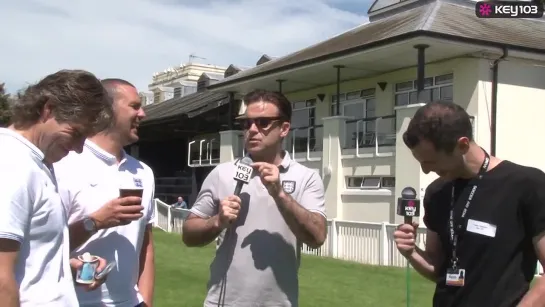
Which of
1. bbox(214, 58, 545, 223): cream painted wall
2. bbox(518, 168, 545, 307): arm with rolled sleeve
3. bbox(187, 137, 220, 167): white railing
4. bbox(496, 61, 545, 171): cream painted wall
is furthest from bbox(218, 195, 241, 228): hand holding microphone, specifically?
bbox(187, 137, 220, 167): white railing

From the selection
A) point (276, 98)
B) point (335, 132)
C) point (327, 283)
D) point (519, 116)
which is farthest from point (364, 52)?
point (276, 98)

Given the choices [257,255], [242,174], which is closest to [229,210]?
[242,174]

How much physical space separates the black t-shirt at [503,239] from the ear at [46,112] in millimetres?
1971

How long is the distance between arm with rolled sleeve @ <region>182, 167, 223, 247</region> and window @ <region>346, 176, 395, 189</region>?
52.8 ft

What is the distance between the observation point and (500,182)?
10.9ft

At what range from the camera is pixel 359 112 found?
2347cm

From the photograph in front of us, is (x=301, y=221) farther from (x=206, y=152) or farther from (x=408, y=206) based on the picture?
(x=206, y=152)

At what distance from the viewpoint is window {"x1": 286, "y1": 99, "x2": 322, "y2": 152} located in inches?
960

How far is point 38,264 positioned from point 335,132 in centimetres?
1929

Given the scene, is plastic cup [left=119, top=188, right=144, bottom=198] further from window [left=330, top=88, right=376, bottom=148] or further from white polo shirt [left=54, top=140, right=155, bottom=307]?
window [left=330, top=88, right=376, bottom=148]

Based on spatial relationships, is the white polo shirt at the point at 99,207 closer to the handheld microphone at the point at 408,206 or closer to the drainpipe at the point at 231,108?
the handheld microphone at the point at 408,206

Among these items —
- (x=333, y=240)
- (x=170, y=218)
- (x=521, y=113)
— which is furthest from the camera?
(x=170, y=218)

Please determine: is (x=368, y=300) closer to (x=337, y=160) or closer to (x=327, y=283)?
(x=327, y=283)

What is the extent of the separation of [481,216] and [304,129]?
21.8 m
